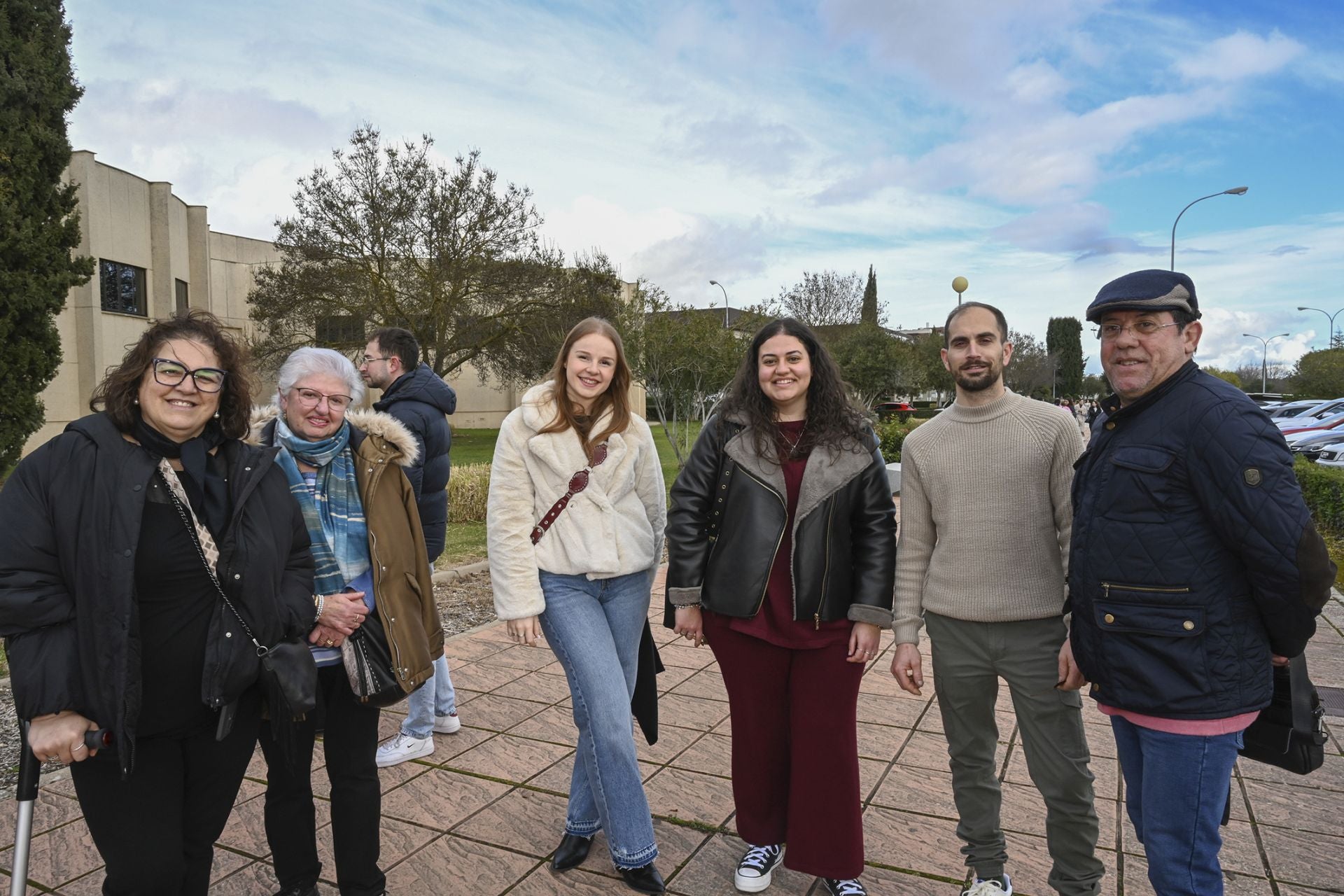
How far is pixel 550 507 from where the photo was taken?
9.99 ft

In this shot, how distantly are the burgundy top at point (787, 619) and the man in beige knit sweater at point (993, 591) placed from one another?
9.8 inches

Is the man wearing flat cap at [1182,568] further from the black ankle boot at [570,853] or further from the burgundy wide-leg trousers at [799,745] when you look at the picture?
the black ankle boot at [570,853]

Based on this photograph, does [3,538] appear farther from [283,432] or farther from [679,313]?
[679,313]

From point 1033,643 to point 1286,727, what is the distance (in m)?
0.70

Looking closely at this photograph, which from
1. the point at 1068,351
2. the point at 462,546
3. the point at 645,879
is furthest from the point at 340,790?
the point at 1068,351

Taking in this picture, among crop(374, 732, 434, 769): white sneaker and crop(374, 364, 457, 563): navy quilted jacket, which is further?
crop(374, 364, 457, 563): navy quilted jacket

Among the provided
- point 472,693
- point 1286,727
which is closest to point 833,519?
point 1286,727

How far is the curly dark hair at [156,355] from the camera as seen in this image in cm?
220

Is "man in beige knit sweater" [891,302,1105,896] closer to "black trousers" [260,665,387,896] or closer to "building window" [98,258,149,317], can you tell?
"black trousers" [260,665,387,896]

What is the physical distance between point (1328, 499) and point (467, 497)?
37.6 feet

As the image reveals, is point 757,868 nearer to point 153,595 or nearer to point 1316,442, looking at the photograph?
point 153,595

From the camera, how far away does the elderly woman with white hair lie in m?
2.67

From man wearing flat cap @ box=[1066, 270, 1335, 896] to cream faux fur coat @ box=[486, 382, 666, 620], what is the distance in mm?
1455

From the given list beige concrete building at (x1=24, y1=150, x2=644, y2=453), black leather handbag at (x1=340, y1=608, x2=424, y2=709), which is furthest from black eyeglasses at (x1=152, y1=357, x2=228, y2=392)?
beige concrete building at (x1=24, y1=150, x2=644, y2=453)
